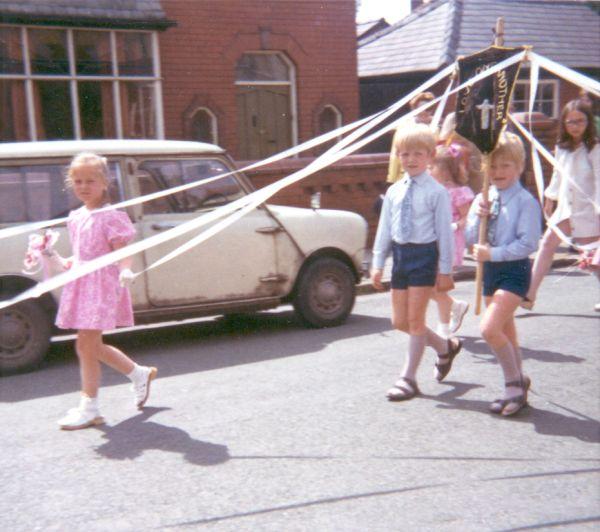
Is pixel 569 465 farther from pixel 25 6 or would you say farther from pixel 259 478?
pixel 25 6

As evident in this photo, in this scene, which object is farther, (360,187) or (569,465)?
(360,187)

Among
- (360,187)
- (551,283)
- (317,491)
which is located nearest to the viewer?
(317,491)

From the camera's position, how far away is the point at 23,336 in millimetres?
6004

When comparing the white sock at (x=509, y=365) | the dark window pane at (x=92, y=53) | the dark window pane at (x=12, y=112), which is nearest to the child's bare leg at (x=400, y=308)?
the white sock at (x=509, y=365)

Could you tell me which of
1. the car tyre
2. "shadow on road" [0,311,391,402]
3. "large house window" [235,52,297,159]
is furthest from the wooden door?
the car tyre

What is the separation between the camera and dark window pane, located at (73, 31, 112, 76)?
12.6 meters

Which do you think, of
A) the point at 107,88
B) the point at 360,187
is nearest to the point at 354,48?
the point at 360,187

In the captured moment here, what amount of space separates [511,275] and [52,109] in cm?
967

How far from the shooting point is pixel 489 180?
4.77m

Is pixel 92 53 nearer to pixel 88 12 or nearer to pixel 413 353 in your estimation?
pixel 88 12

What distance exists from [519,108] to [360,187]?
7832 mm

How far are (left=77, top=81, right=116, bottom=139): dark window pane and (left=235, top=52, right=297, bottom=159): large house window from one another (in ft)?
7.76

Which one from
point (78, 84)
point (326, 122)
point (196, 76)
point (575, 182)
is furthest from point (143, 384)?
point (326, 122)

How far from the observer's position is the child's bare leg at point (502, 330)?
15.3 feet
